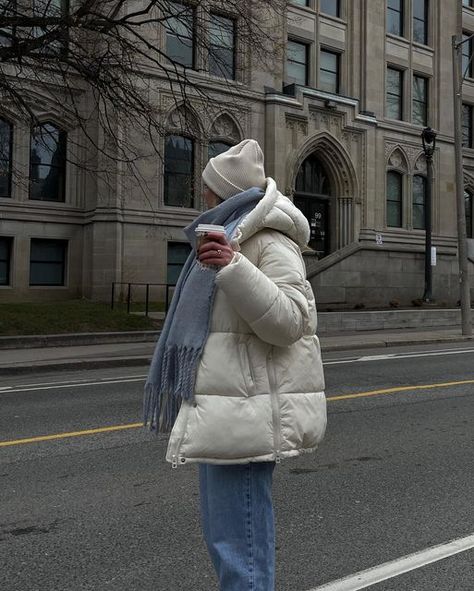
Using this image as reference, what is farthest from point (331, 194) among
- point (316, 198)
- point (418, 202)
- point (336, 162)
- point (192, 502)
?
point (192, 502)

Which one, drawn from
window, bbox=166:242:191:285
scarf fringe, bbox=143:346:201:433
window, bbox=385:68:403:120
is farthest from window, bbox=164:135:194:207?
scarf fringe, bbox=143:346:201:433

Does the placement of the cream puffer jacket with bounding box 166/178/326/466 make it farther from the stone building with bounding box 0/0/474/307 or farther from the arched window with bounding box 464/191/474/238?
the arched window with bounding box 464/191/474/238

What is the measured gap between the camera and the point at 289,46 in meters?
28.2

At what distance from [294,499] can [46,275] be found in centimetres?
2087

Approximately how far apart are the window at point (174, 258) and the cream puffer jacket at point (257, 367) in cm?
2255

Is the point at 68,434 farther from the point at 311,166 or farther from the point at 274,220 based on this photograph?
the point at 311,166

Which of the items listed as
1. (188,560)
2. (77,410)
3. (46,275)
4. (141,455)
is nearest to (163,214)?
(46,275)

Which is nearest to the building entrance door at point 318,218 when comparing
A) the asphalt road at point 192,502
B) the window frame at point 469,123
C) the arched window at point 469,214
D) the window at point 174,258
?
the window at point 174,258

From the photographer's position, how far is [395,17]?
32094 millimetres

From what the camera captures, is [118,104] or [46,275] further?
[46,275]

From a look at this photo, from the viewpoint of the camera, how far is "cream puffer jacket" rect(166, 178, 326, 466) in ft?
7.32

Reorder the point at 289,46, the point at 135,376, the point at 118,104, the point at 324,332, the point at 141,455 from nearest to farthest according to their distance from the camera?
the point at 141,455, the point at 135,376, the point at 118,104, the point at 324,332, the point at 289,46

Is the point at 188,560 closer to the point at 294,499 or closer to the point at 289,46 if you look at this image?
the point at 294,499

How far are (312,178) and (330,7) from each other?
800 cm
